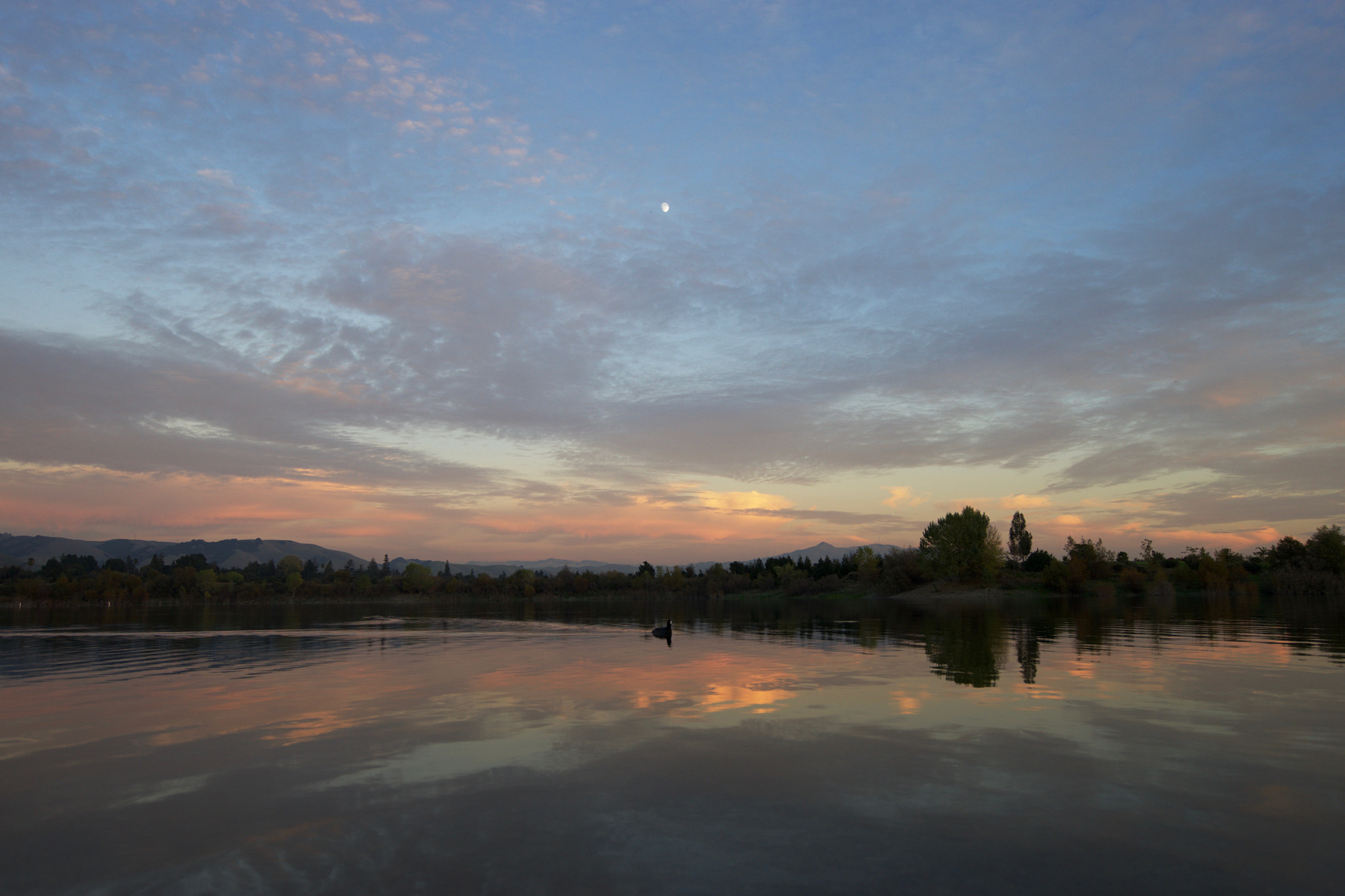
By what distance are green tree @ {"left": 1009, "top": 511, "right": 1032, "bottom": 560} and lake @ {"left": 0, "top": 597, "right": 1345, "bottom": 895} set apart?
16270 cm

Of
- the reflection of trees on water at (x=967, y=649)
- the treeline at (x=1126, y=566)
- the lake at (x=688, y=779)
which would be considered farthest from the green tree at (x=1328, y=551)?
the lake at (x=688, y=779)

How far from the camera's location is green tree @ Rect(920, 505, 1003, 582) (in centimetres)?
13612

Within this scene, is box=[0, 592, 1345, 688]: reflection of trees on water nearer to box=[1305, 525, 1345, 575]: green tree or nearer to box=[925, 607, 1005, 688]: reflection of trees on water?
box=[925, 607, 1005, 688]: reflection of trees on water

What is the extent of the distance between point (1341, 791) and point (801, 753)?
8.82m

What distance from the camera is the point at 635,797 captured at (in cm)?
1186

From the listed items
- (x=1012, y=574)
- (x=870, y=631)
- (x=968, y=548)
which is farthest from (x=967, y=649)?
(x=1012, y=574)

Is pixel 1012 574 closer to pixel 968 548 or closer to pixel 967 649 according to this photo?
pixel 968 548

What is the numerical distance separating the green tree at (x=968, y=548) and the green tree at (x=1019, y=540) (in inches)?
1712

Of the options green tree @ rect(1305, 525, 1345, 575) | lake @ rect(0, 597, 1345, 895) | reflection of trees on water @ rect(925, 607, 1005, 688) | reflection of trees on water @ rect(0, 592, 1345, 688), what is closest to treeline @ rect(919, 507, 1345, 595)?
green tree @ rect(1305, 525, 1345, 575)

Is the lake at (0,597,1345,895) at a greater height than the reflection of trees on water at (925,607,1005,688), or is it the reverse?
the lake at (0,597,1345,895)

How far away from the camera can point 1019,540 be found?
595 ft

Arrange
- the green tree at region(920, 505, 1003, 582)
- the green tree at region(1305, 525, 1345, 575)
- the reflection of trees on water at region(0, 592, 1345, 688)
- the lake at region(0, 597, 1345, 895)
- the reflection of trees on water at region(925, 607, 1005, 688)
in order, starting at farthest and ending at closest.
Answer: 1. the green tree at region(920, 505, 1003, 582)
2. the green tree at region(1305, 525, 1345, 575)
3. the reflection of trees on water at region(0, 592, 1345, 688)
4. the reflection of trees on water at region(925, 607, 1005, 688)
5. the lake at region(0, 597, 1345, 895)

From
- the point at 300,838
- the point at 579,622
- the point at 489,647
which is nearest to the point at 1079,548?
the point at 579,622

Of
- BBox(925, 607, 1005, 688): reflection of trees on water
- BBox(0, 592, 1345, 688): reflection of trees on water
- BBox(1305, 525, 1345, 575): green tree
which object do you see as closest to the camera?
BBox(925, 607, 1005, 688): reflection of trees on water
